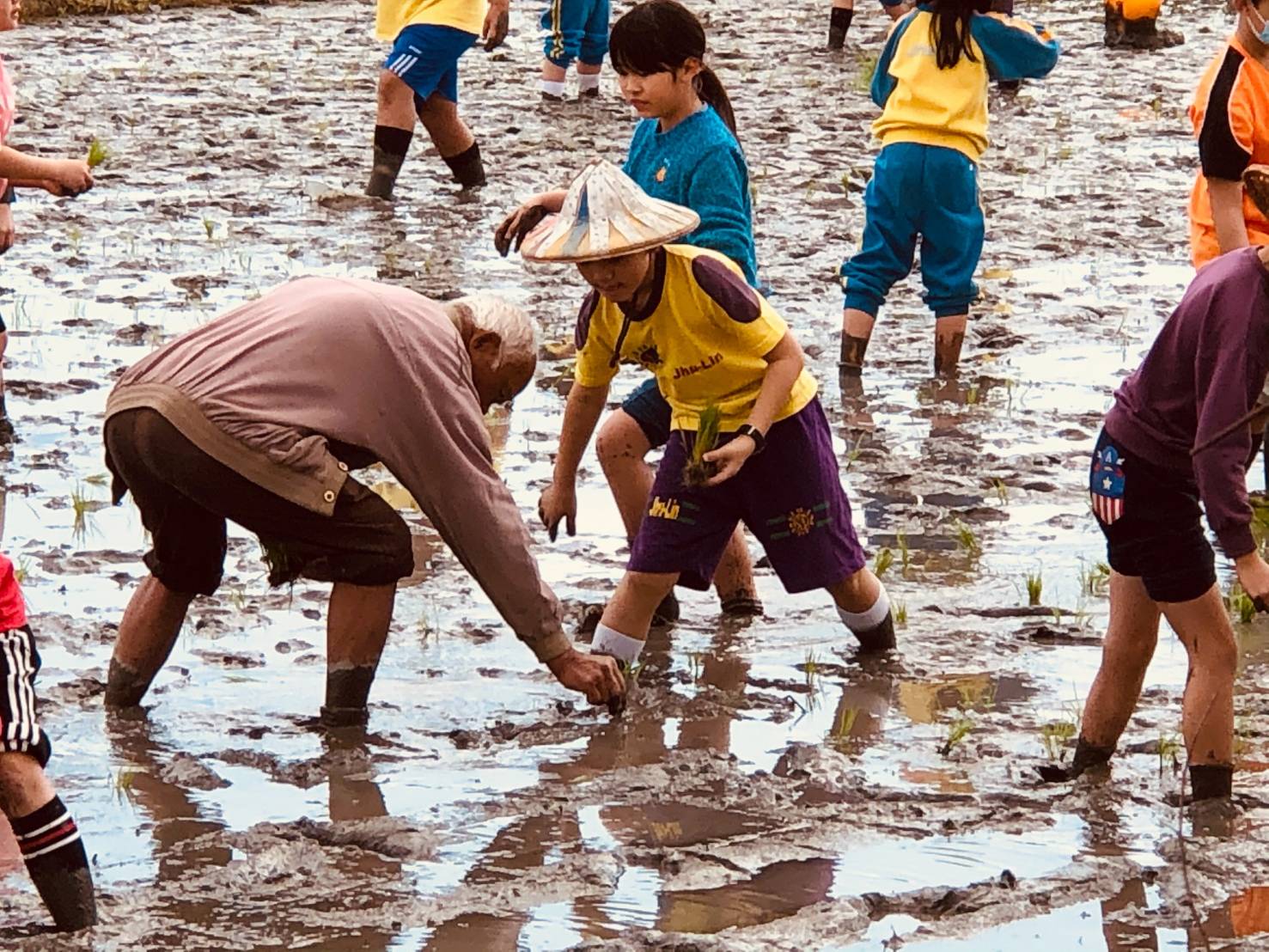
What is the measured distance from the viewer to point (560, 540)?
6.33 m

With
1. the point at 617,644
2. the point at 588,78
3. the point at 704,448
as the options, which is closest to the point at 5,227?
the point at 617,644

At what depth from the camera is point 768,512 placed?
5125mm

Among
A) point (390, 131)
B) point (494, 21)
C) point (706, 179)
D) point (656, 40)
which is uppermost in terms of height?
point (656, 40)

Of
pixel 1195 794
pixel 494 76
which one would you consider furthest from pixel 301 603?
pixel 494 76

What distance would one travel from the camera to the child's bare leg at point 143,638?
489 cm

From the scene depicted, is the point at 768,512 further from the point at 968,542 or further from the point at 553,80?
the point at 553,80

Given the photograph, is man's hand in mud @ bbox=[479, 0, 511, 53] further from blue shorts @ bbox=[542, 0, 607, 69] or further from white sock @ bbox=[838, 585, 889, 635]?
white sock @ bbox=[838, 585, 889, 635]

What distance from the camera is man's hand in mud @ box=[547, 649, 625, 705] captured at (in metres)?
4.69

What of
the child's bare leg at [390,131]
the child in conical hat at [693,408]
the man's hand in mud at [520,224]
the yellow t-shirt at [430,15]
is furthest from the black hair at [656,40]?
the child's bare leg at [390,131]

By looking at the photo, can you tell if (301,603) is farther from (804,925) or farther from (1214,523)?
(1214,523)

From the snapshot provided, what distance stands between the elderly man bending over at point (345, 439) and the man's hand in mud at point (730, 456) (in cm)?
45

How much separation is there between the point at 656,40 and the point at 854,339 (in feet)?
8.33

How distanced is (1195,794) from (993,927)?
2.49ft

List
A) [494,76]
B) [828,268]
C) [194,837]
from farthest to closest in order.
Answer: [494,76]
[828,268]
[194,837]
